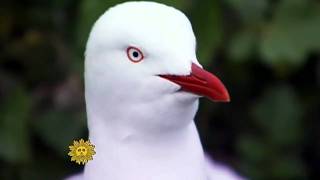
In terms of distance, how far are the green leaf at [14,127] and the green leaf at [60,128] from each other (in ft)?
0.21

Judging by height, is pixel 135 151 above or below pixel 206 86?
below

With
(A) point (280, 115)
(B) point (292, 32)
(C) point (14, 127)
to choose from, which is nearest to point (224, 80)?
(A) point (280, 115)

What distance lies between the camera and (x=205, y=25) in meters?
1.70

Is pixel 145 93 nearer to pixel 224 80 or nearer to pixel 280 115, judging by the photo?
pixel 280 115

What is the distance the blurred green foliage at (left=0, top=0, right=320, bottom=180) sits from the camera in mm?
1782

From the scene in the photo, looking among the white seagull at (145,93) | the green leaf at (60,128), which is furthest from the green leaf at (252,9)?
the white seagull at (145,93)

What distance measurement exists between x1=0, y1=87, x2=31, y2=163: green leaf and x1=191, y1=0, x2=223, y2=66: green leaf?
35cm

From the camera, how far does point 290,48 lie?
5.76 ft

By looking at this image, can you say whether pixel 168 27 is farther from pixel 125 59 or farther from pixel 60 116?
pixel 60 116

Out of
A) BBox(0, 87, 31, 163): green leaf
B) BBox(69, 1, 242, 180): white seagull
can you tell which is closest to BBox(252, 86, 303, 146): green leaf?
BBox(0, 87, 31, 163): green leaf

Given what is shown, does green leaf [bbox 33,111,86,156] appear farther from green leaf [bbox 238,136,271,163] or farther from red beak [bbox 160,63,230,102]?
red beak [bbox 160,63,230,102]

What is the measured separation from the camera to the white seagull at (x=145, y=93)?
115 centimetres

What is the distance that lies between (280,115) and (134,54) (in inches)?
31.4

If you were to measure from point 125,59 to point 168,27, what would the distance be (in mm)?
62
